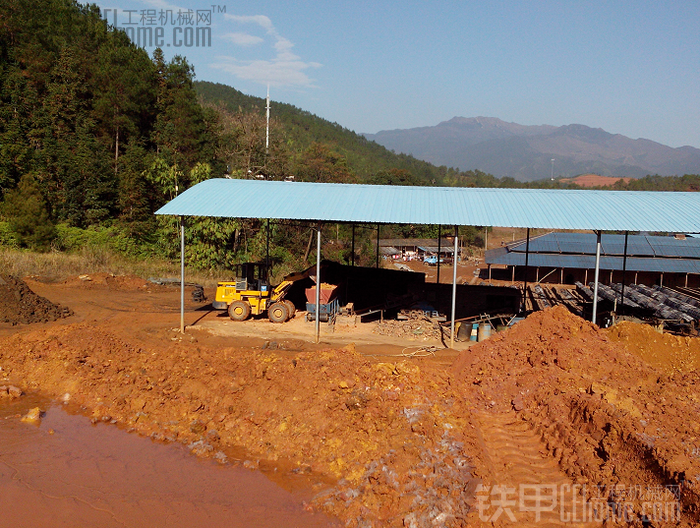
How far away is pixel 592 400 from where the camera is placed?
10148 millimetres

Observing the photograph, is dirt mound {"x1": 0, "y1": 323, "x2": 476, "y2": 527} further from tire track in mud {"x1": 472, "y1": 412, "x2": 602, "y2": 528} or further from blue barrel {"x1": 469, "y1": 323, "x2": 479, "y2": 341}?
blue barrel {"x1": 469, "y1": 323, "x2": 479, "y2": 341}

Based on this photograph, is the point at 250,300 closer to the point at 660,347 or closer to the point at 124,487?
the point at 124,487

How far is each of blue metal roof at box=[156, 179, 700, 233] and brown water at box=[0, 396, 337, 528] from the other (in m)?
8.59

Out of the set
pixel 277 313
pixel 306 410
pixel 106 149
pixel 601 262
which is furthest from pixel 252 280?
pixel 601 262

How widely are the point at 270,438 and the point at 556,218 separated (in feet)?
37.3

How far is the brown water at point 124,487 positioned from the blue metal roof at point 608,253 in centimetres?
3057

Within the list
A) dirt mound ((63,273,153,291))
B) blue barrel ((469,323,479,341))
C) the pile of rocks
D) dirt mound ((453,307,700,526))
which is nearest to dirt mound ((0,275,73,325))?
dirt mound ((63,273,153,291))

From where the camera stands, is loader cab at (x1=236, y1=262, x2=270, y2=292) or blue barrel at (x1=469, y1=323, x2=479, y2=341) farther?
loader cab at (x1=236, y1=262, x2=270, y2=292)

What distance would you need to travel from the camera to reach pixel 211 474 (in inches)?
364

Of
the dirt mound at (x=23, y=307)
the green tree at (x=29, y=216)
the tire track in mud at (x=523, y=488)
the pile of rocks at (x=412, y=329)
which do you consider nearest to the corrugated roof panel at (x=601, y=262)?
the pile of rocks at (x=412, y=329)

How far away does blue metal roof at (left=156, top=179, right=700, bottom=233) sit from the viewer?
53.3ft

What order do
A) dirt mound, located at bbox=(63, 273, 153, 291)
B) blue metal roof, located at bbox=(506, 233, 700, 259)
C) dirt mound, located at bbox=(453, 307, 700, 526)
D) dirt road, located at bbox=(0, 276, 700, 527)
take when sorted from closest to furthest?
dirt road, located at bbox=(0, 276, 700, 527)
dirt mound, located at bbox=(453, 307, 700, 526)
dirt mound, located at bbox=(63, 273, 153, 291)
blue metal roof, located at bbox=(506, 233, 700, 259)

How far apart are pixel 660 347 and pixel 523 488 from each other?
25.7 ft

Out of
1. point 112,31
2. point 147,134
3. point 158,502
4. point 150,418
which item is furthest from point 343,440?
point 112,31
